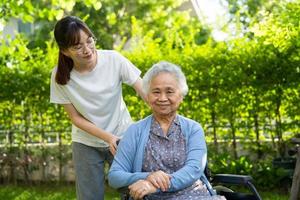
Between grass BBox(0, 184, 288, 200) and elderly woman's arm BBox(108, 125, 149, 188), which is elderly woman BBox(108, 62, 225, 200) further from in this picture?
grass BBox(0, 184, 288, 200)

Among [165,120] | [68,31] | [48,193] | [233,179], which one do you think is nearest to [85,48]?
[68,31]

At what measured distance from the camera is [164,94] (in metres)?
2.88

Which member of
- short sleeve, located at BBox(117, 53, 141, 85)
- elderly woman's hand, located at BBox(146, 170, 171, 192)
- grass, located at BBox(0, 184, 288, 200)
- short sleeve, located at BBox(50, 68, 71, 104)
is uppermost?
short sleeve, located at BBox(117, 53, 141, 85)

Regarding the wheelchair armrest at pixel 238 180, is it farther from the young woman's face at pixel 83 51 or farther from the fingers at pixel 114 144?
the young woman's face at pixel 83 51

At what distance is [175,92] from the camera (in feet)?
9.45

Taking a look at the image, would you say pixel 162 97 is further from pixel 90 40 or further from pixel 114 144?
pixel 90 40

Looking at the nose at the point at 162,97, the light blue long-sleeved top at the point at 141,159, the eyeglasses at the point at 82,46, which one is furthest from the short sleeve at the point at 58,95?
the nose at the point at 162,97

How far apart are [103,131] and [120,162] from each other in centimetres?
22

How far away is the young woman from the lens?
121 inches

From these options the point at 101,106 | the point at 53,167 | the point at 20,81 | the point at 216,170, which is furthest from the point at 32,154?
the point at 101,106

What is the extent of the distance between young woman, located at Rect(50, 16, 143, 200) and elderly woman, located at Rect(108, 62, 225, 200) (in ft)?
0.43

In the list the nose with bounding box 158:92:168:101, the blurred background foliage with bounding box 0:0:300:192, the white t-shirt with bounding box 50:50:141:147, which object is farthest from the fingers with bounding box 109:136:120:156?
the blurred background foliage with bounding box 0:0:300:192

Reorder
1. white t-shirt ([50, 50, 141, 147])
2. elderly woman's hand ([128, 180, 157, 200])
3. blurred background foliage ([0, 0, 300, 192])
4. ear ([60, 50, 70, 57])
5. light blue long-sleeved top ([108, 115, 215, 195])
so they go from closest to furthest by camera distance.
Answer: elderly woman's hand ([128, 180, 157, 200]) < light blue long-sleeved top ([108, 115, 215, 195]) < ear ([60, 50, 70, 57]) < white t-shirt ([50, 50, 141, 147]) < blurred background foliage ([0, 0, 300, 192])

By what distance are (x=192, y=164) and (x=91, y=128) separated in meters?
0.56
